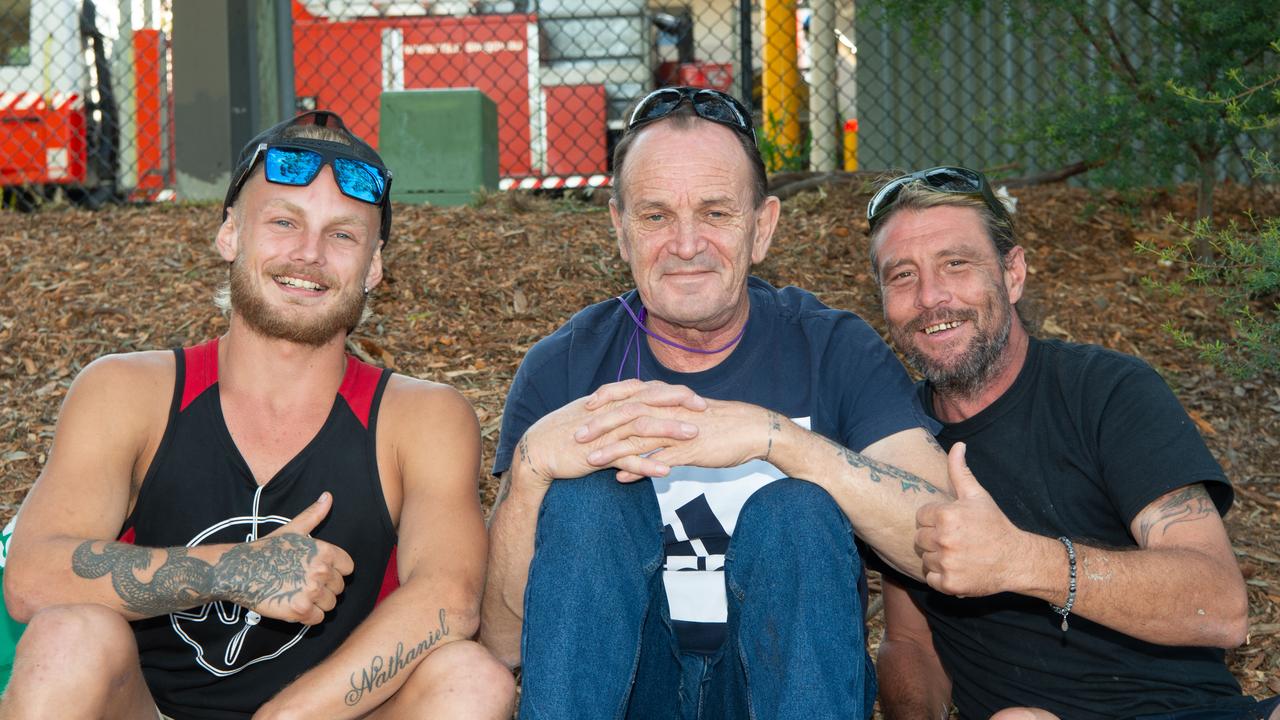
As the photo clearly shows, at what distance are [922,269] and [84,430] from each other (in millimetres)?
2185

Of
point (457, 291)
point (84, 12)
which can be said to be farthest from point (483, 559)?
point (84, 12)

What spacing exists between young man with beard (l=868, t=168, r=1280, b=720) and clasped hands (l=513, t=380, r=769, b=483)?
46 cm

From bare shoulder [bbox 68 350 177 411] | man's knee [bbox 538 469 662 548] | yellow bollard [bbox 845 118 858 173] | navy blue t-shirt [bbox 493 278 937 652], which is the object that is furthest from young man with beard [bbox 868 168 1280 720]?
yellow bollard [bbox 845 118 858 173]

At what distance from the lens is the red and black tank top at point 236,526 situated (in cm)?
278

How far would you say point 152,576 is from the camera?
2564 mm

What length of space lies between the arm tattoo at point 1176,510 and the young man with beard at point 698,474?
468 millimetres

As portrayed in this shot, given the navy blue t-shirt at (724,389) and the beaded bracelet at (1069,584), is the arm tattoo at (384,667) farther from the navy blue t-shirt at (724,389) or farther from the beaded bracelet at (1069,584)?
the beaded bracelet at (1069,584)

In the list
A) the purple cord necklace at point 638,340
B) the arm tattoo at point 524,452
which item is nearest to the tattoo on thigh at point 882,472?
the purple cord necklace at point 638,340

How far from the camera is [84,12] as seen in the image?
10.4 m

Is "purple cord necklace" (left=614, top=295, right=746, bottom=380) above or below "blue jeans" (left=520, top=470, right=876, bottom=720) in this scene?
above

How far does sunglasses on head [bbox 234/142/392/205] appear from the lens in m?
3.10

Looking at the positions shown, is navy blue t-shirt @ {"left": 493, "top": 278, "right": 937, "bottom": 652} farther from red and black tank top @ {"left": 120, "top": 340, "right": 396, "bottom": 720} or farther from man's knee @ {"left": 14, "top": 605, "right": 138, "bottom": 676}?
man's knee @ {"left": 14, "top": 605, "right": 138, "bottom": 676}

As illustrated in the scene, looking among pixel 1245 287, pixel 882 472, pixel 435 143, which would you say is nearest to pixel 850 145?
pixel 435 143

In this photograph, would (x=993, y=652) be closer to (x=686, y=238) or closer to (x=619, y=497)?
(x=619, y=497)
